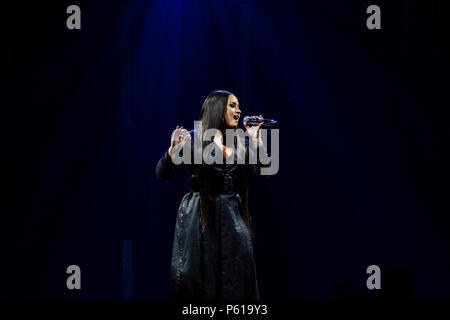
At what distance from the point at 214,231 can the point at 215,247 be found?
8 centimetres

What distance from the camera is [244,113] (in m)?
3.17

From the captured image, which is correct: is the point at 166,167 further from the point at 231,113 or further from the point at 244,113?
the point at 244,113

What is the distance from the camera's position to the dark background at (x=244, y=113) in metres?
3.13

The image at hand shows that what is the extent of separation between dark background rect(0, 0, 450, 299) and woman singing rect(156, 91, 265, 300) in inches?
30.5

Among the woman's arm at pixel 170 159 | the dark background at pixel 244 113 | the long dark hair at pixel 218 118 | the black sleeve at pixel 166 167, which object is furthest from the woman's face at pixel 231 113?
the dark background at pixel 244 113

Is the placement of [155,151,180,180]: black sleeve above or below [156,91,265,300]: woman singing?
above

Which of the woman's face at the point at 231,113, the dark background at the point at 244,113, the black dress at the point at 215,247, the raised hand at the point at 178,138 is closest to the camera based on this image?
the black dress at the point at 215,247

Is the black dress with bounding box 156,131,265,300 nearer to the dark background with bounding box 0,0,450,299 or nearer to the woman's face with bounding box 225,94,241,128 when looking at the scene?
the woman's face with bounding box 225,94,241,128

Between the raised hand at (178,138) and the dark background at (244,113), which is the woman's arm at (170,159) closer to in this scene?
the raised hand at (178,138)

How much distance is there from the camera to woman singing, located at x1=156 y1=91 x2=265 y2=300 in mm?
2270

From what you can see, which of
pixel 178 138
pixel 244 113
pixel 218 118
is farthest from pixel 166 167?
pixel 244 113

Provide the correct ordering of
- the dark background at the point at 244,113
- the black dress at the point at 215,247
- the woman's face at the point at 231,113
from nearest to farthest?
the black dress at the point at 215,247 < the woman's face at the point at 231,113 < the dark background at the point at 244,113

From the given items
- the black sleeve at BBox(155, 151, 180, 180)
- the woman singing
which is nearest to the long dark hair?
the woman singing
